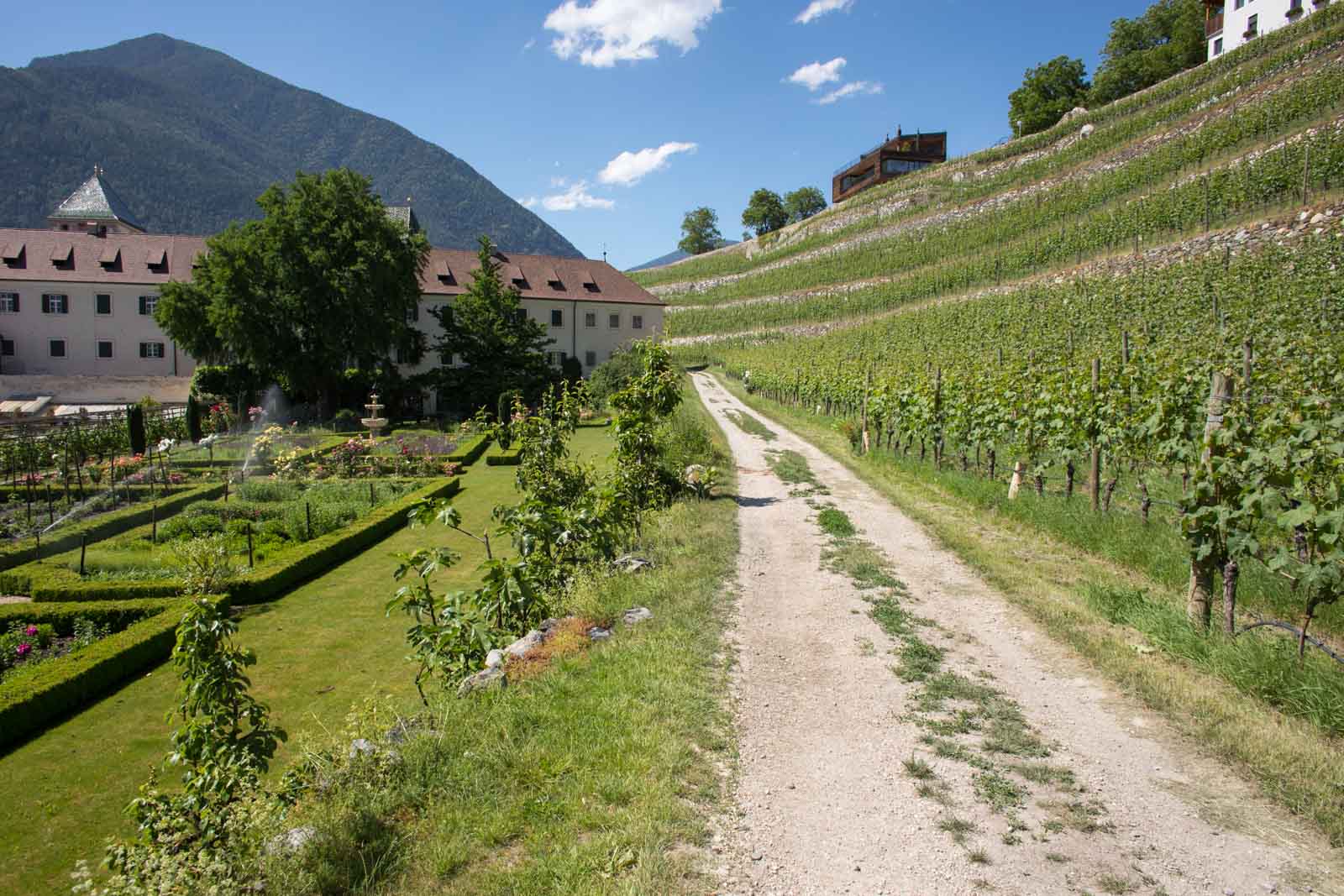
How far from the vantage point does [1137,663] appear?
6145 millimetres

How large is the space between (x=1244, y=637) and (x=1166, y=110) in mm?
55957

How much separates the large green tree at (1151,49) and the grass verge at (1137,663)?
259 ft

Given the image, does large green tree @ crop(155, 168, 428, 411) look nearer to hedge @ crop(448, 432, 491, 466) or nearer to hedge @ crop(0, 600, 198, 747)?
hedge @ crop(448, 432, 491, 466)

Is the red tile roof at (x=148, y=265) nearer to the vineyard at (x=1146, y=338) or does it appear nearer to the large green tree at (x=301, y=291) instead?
the large green tree at (x=301, y=291)

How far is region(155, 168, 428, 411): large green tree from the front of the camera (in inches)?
1293

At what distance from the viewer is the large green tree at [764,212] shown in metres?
118

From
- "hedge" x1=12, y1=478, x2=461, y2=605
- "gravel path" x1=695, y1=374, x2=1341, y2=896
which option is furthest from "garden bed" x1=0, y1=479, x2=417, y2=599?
"gravel path" x1=695, y1=374, x2=1341, y2=896

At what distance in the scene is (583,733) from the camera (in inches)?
200

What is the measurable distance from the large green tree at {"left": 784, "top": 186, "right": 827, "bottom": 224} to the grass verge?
115636 mm

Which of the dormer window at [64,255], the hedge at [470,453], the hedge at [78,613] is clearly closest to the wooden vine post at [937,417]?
the hedge at [470,453]

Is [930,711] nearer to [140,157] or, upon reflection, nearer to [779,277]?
[779,277]

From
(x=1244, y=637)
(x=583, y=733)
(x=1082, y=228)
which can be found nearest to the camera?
(x=583, y=733)

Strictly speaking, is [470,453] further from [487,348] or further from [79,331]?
[79,331]

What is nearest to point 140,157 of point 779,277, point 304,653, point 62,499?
point 779,277
